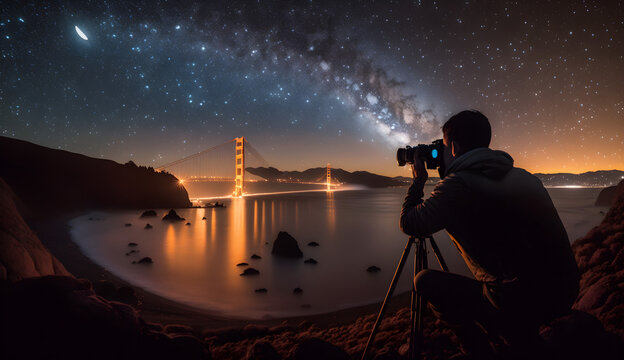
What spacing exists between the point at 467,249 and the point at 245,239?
42.5 feet

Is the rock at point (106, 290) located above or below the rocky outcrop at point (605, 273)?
below

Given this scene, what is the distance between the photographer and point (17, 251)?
2.39m

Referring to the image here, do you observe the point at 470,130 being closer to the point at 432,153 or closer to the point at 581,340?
the point at 432,153

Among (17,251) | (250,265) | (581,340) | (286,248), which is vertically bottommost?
(250,265)

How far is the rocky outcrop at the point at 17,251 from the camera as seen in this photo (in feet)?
7.22

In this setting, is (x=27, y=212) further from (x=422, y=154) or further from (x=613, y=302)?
(x=613, y=302)

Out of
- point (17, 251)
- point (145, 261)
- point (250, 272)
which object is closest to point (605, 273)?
point (17, 251)

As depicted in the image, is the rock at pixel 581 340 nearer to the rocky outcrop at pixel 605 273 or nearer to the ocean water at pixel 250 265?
the rocky outcrop at pixel 605 273

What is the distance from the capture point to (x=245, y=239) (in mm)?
13461

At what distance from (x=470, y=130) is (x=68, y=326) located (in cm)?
296

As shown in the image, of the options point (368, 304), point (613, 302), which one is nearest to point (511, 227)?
point (613, 302)

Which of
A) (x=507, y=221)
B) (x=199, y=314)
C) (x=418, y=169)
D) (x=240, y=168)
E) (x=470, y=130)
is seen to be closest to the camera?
(x=507, y=221)

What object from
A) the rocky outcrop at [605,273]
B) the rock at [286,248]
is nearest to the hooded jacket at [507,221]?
the rocky outcrop at [605,273]

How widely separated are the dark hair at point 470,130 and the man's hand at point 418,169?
310 mm
